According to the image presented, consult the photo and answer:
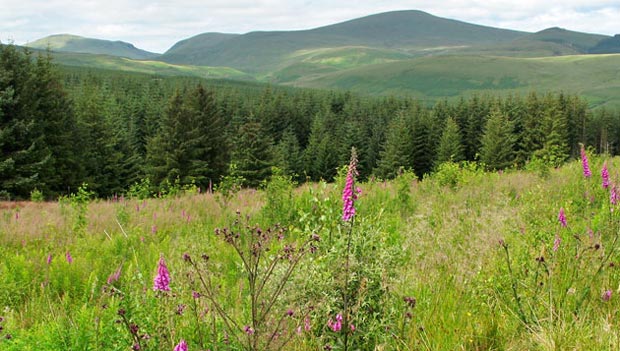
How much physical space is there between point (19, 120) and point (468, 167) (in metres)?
31.2

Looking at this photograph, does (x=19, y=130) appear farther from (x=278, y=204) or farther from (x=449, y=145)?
(x=449, y=145)

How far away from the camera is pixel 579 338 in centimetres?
269

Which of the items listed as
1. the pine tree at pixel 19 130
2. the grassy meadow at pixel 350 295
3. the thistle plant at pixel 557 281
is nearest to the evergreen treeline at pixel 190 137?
the pine tree at pixel 19 130

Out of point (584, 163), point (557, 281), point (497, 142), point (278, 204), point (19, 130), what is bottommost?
point (497, 142)

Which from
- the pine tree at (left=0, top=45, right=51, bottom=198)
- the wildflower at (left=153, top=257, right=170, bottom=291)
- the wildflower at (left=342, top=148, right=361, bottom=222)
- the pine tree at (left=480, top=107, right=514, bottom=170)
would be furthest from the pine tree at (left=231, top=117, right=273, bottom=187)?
the wildflower at (left=153, top=257, right=170, bottom=291)

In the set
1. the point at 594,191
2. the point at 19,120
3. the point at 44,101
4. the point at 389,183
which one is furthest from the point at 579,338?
the point at 44,101

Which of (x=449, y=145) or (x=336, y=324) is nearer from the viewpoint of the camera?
(x=336, y=324)

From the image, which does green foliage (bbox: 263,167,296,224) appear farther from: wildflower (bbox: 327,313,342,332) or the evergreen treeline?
wildflower (bbox: 327,313,342,332)

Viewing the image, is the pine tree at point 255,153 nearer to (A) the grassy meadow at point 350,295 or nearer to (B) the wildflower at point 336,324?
(A) the grassy meadow at point 350,295

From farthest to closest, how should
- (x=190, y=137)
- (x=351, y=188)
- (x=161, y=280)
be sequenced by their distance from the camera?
1. (x=190, y=137)
2. (x=351, y=188)
3. (x=161, y=280)

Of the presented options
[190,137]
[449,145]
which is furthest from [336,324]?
[449,145]

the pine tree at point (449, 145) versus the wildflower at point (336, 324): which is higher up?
the wildflower at point (336, 324)

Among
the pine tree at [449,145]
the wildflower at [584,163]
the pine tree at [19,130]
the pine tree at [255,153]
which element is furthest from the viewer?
the pine tree at [449,145]

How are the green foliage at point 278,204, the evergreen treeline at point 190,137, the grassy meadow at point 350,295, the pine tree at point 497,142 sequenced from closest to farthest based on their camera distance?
1. the grassy meadow at point 350,295
2. the green foliage at point 278,204
3. the evergreen treeline at point 190,137
4. the pine tree at point 497,142
